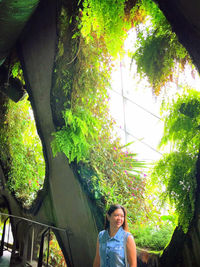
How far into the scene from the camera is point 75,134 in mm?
3334

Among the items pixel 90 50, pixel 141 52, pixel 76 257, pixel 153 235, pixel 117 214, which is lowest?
pixel 76 257

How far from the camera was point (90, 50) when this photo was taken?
11.0ft

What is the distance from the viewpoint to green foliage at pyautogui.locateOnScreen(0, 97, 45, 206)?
17.0 ft

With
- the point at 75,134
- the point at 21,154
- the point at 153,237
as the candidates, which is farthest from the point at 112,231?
the point at 21,154

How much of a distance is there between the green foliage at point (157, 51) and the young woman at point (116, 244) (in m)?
1.29

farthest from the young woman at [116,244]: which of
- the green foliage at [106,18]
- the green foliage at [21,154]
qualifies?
the green foliage at [21,154]

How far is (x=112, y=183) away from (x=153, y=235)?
1.00m

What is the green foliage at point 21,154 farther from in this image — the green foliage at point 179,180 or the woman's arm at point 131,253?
the woman's arm at point 131,253

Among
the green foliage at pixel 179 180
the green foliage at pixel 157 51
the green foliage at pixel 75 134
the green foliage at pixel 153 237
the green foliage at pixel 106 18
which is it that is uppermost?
the green foliage at pixel 106 18

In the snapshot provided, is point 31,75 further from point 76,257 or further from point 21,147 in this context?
point 76,257

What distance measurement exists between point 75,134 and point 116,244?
5.53 ft

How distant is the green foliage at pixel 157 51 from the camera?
254cm

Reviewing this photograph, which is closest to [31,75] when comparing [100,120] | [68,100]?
[68,100]

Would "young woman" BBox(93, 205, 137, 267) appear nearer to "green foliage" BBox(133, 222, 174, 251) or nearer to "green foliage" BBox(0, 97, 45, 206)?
"green foliage" BBox(133, 222, 174, 251)
